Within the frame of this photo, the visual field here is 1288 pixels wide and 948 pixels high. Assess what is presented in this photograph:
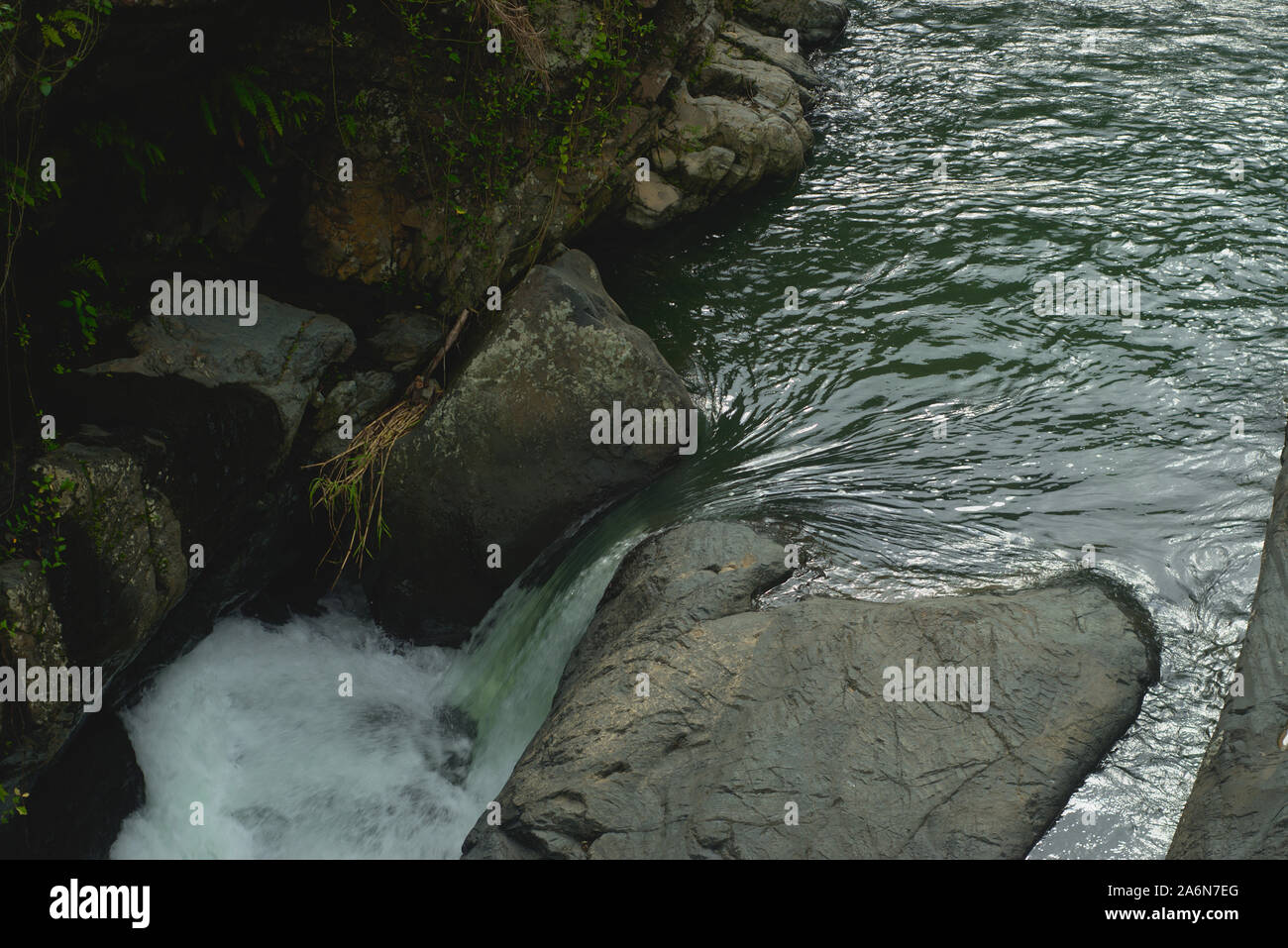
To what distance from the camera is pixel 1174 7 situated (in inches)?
570

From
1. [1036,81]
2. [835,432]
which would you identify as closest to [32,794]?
[835,432]

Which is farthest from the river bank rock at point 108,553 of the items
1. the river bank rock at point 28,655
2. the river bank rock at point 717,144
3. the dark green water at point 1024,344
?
the river bank rock at point 717,144

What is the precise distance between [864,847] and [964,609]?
147 cm

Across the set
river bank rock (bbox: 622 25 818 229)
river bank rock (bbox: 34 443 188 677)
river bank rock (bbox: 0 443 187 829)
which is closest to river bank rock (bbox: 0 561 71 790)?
river bank rock (bbox: 0 443 187 829)

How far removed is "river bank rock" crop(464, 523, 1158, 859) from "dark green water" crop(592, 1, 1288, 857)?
0.28 m

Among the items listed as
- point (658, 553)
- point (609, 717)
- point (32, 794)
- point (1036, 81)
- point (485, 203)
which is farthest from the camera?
point (1036, 81)

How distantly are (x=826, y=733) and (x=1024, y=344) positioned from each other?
4.35 metres

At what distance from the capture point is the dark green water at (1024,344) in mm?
6059

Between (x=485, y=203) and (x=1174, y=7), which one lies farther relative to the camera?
(x=1174, y=7)

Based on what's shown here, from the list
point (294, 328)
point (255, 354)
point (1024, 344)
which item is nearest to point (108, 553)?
point (255, 354)

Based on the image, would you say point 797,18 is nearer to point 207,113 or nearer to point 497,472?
point 497,472

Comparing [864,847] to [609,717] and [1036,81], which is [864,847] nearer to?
Answer: [609,717]

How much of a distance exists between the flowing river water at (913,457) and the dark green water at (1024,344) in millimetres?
25

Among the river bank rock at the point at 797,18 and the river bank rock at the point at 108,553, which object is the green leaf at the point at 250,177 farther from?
the river bank rock at the point at 797,18
